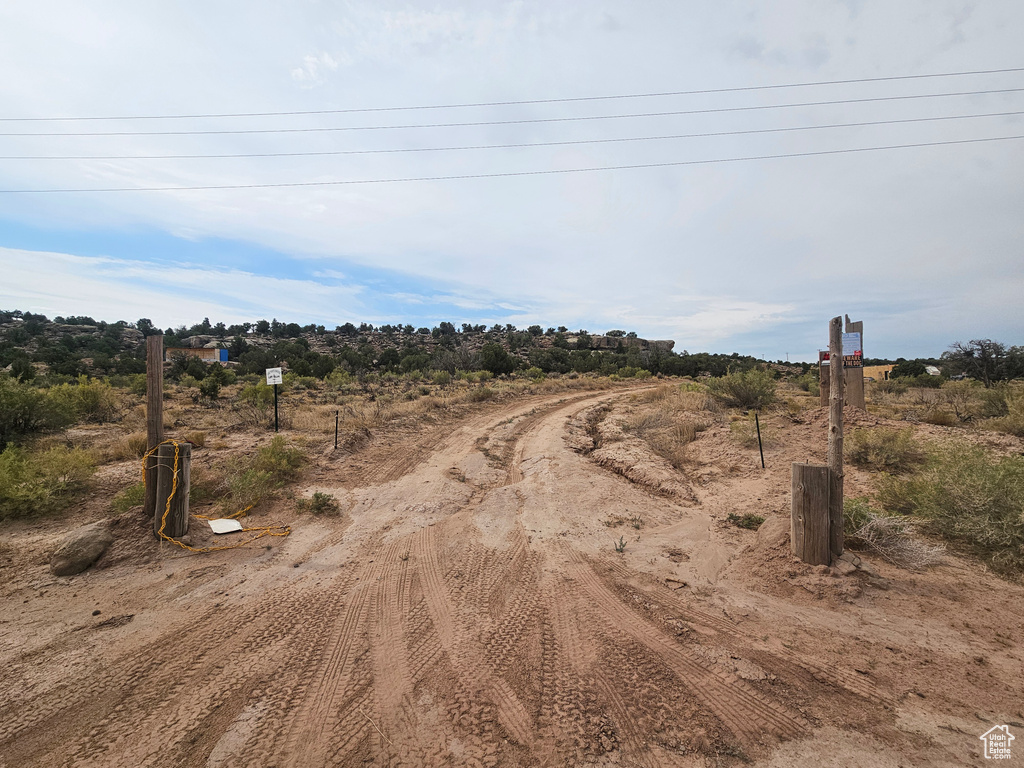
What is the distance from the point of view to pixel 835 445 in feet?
16.8

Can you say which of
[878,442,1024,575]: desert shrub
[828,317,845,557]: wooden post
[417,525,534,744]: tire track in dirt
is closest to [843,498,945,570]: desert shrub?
[878,442,1024,575]: desert shrub

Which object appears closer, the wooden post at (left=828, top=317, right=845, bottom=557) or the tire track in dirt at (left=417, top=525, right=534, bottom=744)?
the tire track in dirt at (left=417, top=525, right=534, bottom=744)

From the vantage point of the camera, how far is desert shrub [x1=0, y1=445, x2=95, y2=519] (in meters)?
6.56

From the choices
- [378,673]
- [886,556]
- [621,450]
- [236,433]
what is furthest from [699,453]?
[236,433]

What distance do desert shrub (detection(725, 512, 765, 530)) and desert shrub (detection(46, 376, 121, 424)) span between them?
18.5 m

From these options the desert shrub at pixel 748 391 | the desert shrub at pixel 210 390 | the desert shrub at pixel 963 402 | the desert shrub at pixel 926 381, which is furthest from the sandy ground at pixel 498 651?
the desert shrub at pixel 926 381

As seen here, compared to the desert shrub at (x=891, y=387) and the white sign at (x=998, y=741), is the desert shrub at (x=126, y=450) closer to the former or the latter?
the white sign at (x=998, y=741)

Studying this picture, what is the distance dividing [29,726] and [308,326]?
92.1m

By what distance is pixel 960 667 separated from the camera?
3461 millimetres

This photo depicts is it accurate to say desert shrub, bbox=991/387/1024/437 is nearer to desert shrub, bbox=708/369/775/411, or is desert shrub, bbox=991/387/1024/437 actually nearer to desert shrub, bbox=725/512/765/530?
desert shrub, bbox=708/369/775/411

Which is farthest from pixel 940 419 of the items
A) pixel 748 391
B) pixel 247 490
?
pixel 247 490

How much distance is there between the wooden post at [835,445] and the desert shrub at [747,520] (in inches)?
67.5

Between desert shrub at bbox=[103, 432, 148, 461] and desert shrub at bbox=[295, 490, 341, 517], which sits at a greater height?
desert shrub at bbox=[103, 432, 148, 461]

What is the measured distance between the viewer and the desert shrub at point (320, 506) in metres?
7.32
